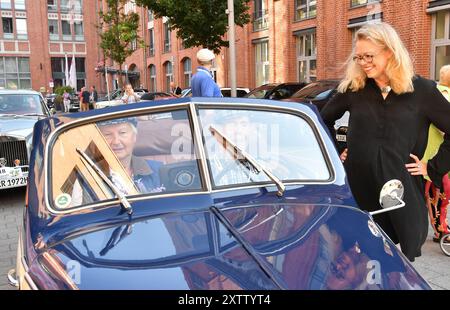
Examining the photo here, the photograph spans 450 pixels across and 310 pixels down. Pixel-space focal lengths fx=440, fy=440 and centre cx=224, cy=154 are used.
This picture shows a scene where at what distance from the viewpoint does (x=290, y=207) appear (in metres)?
2.13

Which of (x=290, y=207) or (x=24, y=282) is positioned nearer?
(x=24, y=282)

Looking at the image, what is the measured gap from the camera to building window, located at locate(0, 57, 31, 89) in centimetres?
5022

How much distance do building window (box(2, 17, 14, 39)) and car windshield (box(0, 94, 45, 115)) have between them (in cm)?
4752

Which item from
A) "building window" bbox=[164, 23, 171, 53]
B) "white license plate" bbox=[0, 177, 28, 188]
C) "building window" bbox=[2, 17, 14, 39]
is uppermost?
"building window" bbox=[2, 17, 14, 39]

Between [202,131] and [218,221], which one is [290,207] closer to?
[218,221]

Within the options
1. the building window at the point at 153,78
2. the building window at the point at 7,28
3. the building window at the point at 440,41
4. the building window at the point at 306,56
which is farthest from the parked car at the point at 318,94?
the building window at the point at 7,28

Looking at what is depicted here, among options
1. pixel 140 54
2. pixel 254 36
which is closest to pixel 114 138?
pixel 254 36

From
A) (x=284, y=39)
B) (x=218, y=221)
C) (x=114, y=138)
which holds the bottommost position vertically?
(x=218, y=221)

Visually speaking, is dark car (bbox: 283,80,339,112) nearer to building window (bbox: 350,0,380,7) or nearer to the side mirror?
building window (bbox: 350,0,380,7)

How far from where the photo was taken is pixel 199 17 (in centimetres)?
1741

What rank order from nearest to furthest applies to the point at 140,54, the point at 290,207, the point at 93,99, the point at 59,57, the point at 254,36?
the point at 290,207, the point at 254,36, the point at 93,99, the point at 140,54, the point at 59,57

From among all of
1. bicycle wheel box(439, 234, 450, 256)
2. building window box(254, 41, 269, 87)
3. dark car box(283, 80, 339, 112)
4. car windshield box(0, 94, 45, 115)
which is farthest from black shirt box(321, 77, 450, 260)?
building window box(254, 41, 269, 87)

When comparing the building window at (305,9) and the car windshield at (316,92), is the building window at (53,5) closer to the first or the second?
the building window at (305,9)

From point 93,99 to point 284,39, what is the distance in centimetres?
1353
